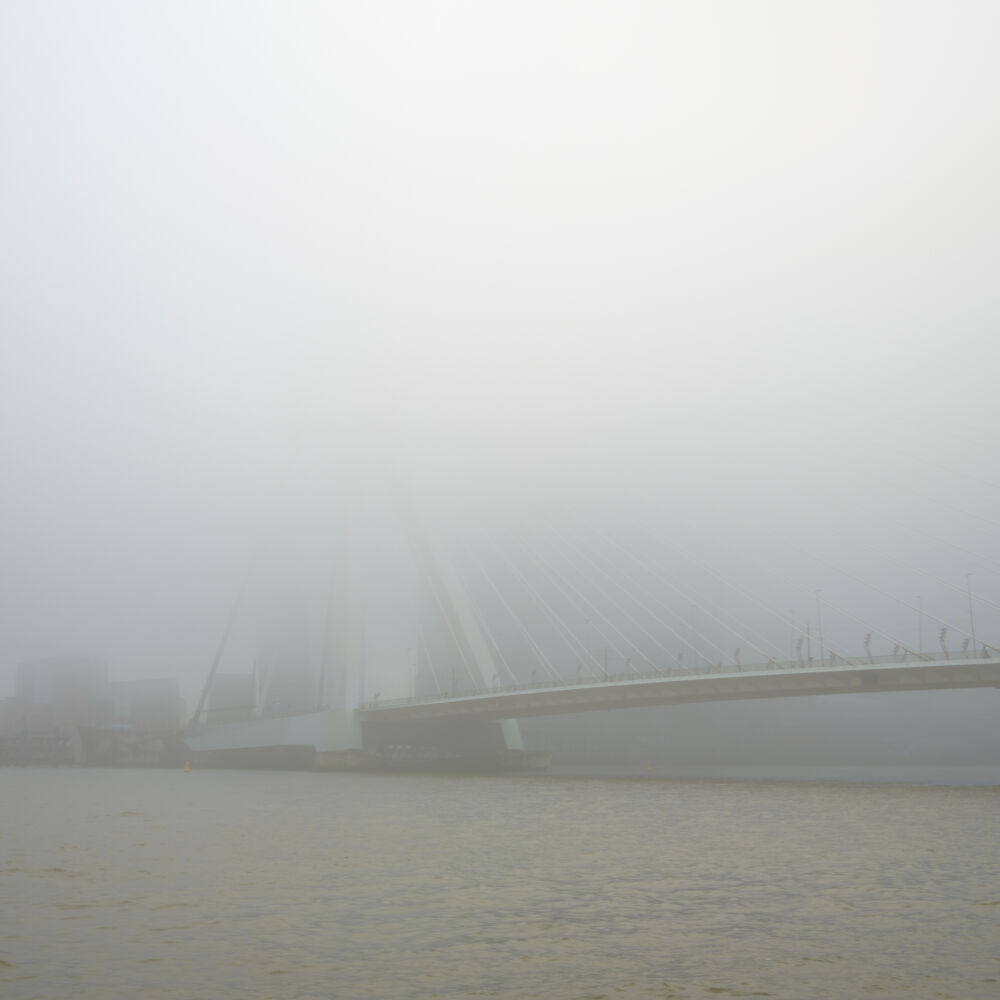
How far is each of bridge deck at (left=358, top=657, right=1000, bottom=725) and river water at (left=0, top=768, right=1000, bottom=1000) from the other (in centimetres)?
1704

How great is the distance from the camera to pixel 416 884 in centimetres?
1302

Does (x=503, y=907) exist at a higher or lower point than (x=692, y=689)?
lower

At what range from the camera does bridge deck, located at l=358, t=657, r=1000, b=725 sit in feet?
128

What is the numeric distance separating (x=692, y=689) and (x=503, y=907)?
118ft

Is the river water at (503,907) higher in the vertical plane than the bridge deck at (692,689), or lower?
lower

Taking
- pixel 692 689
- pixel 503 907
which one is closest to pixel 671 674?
pixel 692 689

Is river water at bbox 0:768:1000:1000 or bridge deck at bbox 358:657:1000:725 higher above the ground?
bridge deck at bbox 358:657:1000:725

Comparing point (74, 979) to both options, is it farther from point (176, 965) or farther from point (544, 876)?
point (544, 876)

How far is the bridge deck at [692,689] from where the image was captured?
38938 millimetres

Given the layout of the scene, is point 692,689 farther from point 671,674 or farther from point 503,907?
point 503,907

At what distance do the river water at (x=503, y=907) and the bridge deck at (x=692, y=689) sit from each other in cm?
1704

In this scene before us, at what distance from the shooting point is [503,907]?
36.6 ft

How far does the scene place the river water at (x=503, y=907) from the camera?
7656 millimetres

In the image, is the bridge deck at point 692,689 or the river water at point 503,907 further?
the bridge deck at point 692,689
